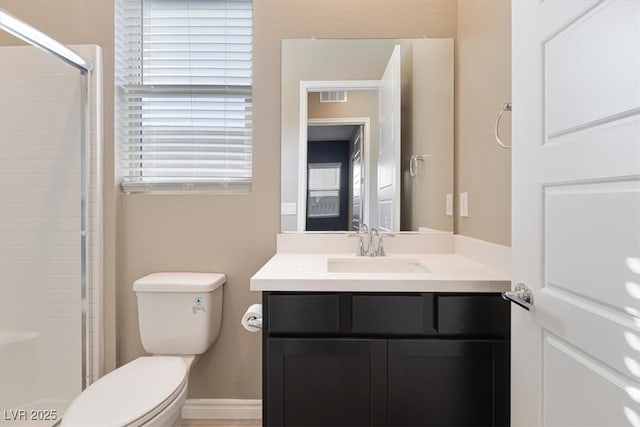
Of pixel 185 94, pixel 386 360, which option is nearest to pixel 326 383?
pixel 386 360

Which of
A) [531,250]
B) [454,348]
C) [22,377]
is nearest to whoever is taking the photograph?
[531,250]

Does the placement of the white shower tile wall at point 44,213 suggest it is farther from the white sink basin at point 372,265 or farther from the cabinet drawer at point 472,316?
the cabinet drawer at point 472,316

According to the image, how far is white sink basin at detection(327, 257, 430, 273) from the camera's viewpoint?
1695 millimetres

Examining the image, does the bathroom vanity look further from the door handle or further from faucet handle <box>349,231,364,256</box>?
faucet handle <box>349,231,364,256</box>

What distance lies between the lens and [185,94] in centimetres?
194

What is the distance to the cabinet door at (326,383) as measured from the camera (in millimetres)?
1174

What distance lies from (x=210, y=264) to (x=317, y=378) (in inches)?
37.8

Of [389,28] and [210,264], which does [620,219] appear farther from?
[210,264]

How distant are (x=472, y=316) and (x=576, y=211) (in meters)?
0.53

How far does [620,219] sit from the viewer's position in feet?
2.22

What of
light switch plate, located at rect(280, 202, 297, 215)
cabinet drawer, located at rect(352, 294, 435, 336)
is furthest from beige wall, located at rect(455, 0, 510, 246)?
light switch plate, located at rect(280, 202, 297, 215)

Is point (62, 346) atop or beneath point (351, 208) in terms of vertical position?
beneath

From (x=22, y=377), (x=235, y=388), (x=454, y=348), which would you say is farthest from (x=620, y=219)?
(x=22, y=377)

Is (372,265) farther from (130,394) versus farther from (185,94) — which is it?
(185,94)
